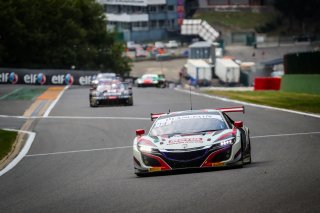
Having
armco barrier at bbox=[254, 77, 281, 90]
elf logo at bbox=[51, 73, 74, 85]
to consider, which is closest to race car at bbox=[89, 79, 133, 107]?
armco barrier at bbox=[254, 77, 281, 90]

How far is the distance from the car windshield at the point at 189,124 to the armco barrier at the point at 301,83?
26029 mm

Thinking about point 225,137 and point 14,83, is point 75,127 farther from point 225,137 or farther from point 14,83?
point 14,83

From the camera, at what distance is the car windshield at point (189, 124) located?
1591cm

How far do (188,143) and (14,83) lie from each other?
56.0m

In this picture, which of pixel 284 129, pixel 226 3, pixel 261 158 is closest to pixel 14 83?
Result: pixel 226 3

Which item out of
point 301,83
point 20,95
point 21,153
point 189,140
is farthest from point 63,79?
point 189,140

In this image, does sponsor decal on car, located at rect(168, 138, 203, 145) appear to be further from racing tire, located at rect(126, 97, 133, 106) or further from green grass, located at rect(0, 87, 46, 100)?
green grass, located at rect(0, 87, 46, 100)

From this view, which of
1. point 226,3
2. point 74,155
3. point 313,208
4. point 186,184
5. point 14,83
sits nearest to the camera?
point 313,208

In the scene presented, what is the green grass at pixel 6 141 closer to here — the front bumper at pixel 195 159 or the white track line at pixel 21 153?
the white track line at pixel 21 153

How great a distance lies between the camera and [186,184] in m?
→ 13.1

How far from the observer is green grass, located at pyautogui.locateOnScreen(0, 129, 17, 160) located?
2216cm

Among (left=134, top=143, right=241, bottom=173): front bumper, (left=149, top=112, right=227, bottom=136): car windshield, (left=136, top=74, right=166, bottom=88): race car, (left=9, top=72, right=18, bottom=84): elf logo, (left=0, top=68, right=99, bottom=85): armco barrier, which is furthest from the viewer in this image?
(left=0, top=68, right=99, bottom=85): armco barrier

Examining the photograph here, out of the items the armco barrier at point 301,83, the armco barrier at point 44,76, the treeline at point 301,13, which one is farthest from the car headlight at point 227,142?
the treeline at point 301,13

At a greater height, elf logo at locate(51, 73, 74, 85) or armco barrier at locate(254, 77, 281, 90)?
armco barrier at locate(254, 77, 281, 90)
